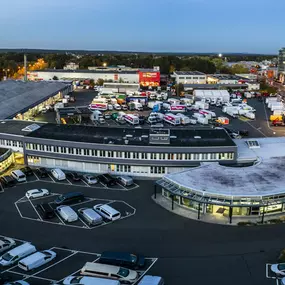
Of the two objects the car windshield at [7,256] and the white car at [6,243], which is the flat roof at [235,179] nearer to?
the white car at [6,243]

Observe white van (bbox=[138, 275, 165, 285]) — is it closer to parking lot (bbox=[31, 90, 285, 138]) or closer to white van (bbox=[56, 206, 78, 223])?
white van (bbox=[56, 206, 78, 223])

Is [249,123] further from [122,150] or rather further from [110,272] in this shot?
[110,272]

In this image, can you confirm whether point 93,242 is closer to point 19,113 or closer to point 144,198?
point 144,198

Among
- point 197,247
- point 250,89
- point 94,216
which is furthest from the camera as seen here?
point 250,89

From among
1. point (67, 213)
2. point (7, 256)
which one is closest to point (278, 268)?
point (67, 213)

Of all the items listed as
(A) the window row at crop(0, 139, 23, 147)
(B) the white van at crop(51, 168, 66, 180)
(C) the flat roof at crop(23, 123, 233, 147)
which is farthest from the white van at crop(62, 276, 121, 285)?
(A) the window row at crop(0, 139, 23, 147)

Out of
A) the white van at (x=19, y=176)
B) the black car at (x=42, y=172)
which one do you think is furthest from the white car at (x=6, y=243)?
the black car at (x=42, y=172)

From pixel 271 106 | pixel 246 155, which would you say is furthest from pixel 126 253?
pixel 271 106
